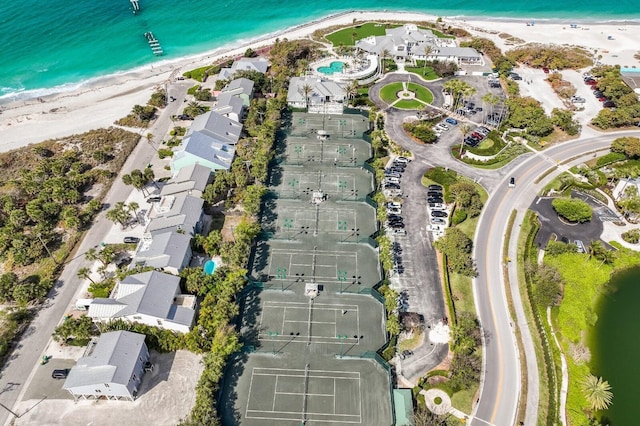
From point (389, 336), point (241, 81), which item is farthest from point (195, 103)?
point (389, 336)

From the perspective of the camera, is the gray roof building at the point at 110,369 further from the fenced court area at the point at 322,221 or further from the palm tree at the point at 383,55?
the palm tree at the point at 383,55

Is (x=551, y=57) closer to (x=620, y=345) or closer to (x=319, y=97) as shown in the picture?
(x=319, y=97)

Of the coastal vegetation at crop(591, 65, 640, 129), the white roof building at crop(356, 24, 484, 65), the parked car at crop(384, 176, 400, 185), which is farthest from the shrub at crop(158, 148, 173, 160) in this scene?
the coastal vegetation at crop(591, 65, 640, 129)

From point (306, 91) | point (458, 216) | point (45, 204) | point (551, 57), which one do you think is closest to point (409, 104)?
point (306, 91)

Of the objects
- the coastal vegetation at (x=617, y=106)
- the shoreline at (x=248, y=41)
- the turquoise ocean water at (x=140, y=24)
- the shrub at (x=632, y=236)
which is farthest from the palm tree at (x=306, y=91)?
the shrub at (x=632, y=236)

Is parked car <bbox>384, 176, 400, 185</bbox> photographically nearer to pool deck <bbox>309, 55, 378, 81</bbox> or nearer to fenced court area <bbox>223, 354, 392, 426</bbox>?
fenced court area <bbox>223, 354, 392, 426</bbox>

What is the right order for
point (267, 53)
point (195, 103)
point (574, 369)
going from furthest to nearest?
point (267, 53), point (195, 103), point (574, 369)

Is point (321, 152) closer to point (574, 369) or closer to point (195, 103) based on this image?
point (195, 103)
